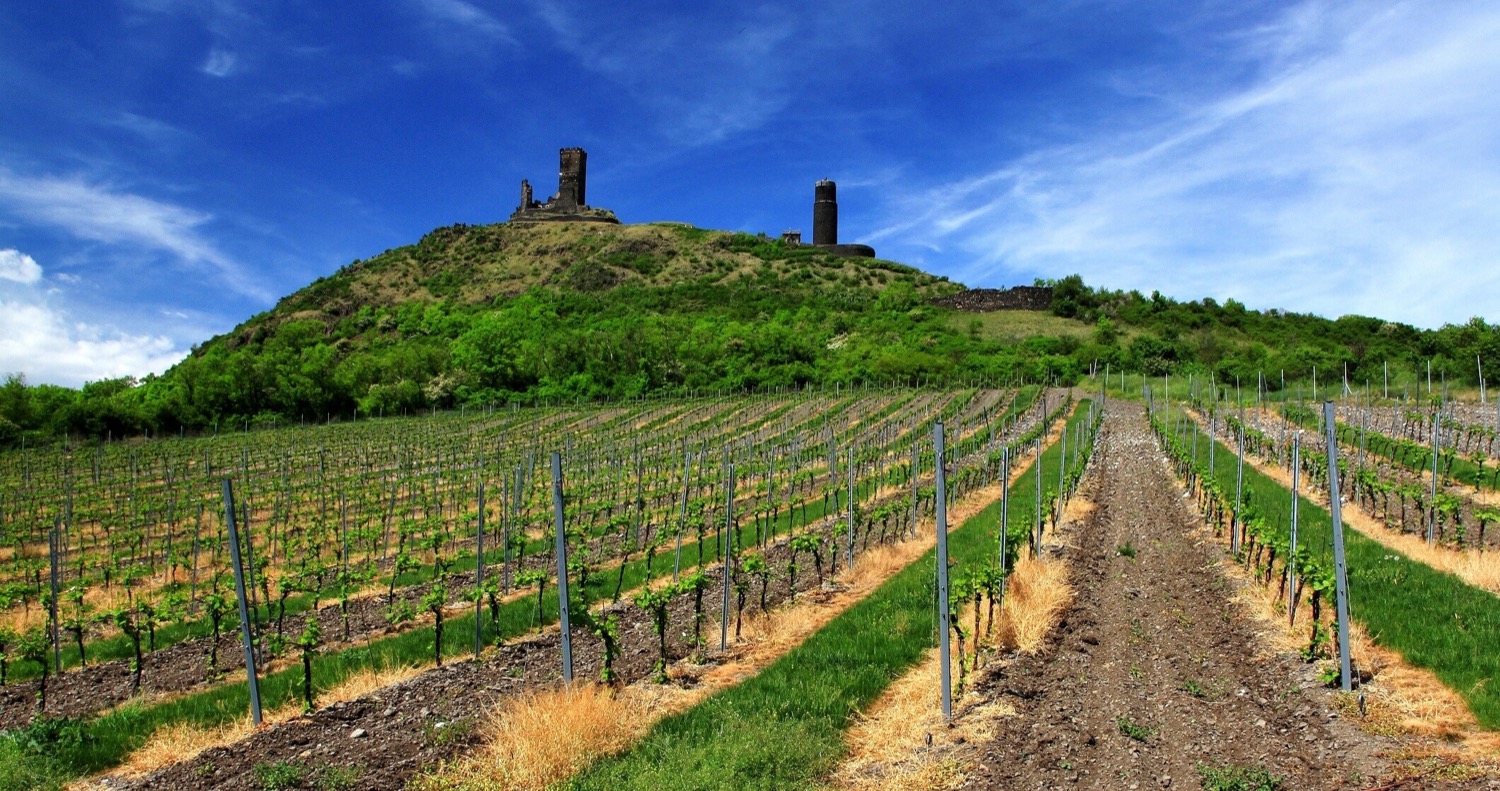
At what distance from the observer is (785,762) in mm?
6301

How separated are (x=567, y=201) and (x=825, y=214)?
42.6 meters

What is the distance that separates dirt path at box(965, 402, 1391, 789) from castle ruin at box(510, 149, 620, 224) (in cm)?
12980

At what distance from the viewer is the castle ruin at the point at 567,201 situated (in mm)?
134875

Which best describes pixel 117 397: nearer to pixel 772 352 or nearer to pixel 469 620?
→ pixel 772 352

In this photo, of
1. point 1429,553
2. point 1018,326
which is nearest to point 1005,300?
point 1018,326

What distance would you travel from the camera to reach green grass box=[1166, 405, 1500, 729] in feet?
23.2

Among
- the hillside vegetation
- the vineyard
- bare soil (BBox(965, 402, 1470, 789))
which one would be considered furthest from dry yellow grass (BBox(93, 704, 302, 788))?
the hillside vegetation

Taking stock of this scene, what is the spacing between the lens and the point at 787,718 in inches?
280

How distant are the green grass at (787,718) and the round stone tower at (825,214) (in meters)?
121

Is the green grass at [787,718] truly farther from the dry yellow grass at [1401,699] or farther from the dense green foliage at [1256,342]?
the dense green foliage at [1256,342]

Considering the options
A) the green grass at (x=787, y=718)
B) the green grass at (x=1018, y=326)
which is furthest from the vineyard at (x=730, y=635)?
the green grass at (x=1018, y=326)

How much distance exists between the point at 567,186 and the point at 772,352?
278 feet

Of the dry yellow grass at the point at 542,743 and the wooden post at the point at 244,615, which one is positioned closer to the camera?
the dry yellow grass at the point at 542,743

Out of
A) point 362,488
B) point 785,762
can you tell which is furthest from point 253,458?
point 785,762
